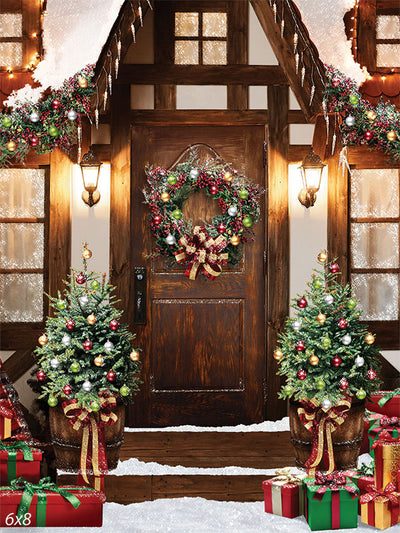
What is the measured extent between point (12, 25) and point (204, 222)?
2266 mm

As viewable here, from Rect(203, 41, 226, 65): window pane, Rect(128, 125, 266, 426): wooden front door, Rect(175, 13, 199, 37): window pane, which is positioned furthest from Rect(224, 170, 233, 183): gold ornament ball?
Rect(175, 13, 199, 37): window pane

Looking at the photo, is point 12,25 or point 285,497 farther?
point 12,25

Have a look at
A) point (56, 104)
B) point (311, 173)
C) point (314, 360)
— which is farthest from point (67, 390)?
point (311, 173)

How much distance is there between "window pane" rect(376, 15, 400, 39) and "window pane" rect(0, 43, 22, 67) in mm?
2987

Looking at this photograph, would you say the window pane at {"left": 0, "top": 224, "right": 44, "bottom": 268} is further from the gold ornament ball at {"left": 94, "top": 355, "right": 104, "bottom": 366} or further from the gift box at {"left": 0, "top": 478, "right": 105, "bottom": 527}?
the gift box at {"left": 0, "top": 478, "right": 105, "bottom": 527}

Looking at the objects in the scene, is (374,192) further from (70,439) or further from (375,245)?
(70,439)

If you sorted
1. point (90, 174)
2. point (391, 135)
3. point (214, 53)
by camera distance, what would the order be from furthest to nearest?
point (214, 53)
point (90, 174)
point (391, 135)

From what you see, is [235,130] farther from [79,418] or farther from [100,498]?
[100,498]

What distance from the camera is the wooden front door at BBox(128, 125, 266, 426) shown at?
5.81 m

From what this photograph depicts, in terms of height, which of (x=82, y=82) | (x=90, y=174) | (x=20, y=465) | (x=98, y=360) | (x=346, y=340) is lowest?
(x=20, y=465)

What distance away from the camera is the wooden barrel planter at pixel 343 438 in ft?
15.2

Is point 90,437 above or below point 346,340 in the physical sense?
below

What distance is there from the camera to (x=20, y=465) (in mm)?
4270

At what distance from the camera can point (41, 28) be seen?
18.6ft
